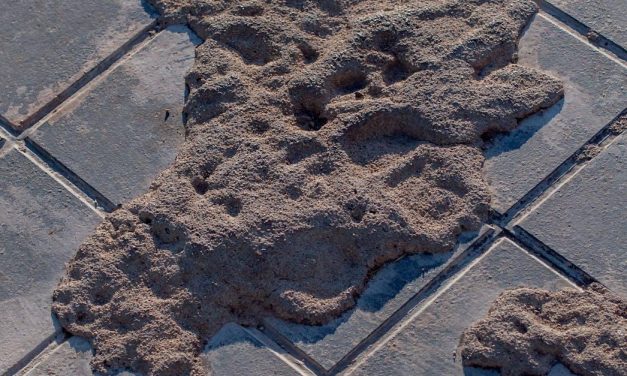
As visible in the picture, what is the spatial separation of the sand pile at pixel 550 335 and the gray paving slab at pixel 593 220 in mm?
116

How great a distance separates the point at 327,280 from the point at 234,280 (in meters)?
0.28

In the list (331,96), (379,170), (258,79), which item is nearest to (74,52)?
(258,79)

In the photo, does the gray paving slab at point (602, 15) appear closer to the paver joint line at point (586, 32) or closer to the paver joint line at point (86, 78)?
the paver joint line at point (586, 32)

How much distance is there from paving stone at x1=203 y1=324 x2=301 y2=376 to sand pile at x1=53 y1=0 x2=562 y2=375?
37 mm

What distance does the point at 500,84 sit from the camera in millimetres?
2842

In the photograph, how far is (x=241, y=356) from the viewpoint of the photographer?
8.22 ft

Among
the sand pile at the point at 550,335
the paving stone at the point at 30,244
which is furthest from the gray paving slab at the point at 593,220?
the paving stone at the point at 30,244

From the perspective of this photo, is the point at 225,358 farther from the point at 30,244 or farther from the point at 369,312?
the point at 30,244

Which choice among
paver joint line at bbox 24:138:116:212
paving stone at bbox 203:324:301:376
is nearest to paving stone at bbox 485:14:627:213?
paving stone at bbox 203:324:301:376

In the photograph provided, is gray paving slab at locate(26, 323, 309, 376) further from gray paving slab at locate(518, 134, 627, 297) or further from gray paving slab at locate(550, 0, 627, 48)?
gray paving slab at locate(550, 0, 627, 48)

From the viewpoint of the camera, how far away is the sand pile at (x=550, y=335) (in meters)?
2.42

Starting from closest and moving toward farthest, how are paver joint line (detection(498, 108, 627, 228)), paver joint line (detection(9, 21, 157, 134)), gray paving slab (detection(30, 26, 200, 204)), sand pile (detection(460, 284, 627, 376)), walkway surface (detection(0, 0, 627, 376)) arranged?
1. sand pile (detection(460, 284, 627, 376))
2. walkway surface (detection(0, 0, 627, 376))
3. paver joint line (detection(498, 108, 627, 228))
4. gray paving slab (detection(30, 26, 200, 204))
5. paver joint line (detection(9, 21, 157, 134))

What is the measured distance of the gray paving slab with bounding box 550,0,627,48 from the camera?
3.01 m

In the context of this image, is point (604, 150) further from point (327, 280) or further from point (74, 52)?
point (74, 52)
